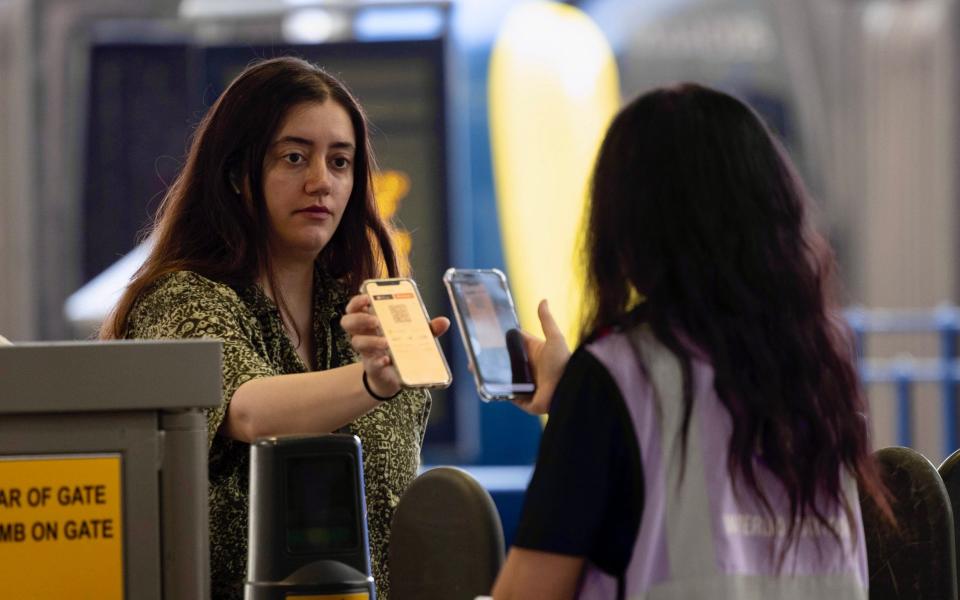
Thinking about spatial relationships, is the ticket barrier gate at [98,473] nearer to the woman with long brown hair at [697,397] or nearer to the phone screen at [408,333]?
the phone screen at [408,333]

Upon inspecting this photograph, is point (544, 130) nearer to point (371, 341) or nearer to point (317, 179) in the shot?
point (317, 179)

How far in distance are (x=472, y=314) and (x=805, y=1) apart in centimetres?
408

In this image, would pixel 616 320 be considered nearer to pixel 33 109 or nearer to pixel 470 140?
pixel 470 140

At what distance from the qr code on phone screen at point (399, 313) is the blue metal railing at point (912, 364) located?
3500mm

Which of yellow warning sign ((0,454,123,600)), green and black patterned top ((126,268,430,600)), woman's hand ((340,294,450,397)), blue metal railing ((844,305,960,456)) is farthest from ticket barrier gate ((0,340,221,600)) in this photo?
blue metal railing ((844,305,960,456))

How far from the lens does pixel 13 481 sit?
121 cm

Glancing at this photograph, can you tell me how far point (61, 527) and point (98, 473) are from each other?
0.20ft

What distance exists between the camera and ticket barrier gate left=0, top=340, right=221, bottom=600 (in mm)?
1210

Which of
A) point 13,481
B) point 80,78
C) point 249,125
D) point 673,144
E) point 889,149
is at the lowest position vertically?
point 13,481

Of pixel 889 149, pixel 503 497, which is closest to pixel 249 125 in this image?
pixel 503 497

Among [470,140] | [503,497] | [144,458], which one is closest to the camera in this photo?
[144,458]

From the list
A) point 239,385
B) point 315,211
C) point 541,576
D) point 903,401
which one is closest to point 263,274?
point 315,211

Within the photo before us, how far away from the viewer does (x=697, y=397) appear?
1081 mm

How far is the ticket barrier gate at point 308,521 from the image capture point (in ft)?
4.11
